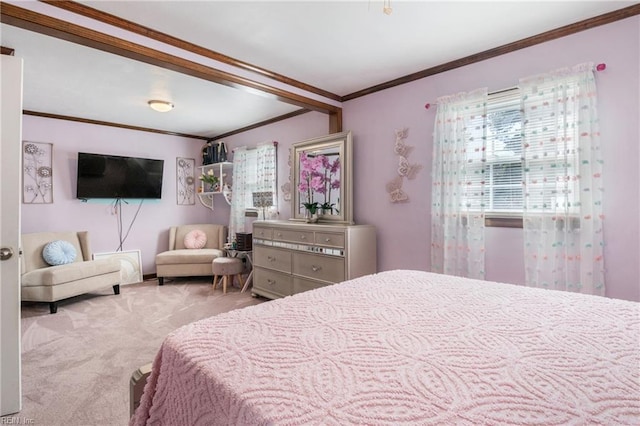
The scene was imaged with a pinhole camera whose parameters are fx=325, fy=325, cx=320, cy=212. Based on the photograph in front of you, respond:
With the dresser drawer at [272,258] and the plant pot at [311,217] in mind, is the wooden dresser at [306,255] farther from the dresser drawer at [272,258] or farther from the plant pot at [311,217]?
the plant pot at [311,217]

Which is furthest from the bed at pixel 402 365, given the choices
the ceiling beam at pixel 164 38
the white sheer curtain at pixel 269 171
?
the white sheer curtain at pixel 269 171

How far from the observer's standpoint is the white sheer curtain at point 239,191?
5148mm

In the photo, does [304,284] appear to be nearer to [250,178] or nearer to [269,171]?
[269,171]

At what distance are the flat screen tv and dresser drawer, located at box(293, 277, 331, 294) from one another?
3092mm

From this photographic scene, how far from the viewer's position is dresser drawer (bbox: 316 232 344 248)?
325 cm

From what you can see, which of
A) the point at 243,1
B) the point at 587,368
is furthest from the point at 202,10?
the point at 587,368

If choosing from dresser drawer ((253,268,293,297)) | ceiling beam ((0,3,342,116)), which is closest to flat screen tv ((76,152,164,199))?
dresser drawer ((253,268,293,297))

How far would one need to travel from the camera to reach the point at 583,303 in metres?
1.38

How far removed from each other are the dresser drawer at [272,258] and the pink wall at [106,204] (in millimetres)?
1814

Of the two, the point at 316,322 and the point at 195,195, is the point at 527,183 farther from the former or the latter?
the point at 195,195

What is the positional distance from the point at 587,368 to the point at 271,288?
3464 millimetres

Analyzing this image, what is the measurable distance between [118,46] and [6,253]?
1511 millimetres

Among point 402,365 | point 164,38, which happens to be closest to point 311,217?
point 164,38

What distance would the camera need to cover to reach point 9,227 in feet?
6.25
